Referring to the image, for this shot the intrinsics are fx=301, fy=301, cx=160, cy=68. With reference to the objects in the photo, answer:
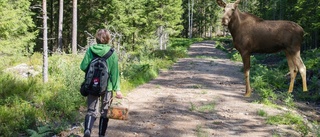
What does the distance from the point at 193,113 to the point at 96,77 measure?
3.78 metres

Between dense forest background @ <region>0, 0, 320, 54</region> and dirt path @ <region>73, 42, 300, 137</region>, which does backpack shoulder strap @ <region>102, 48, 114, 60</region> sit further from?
dense forest background @ <region>0, 0, 320, 54</region>

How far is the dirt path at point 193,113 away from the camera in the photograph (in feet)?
22.0

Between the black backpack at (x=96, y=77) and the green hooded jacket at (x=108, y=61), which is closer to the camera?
the black backpack at (x=96, y=77)

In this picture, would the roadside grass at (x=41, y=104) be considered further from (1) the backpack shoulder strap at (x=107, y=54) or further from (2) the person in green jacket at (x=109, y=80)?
(1) the backpack shoulder strap at (x=107, y=54)

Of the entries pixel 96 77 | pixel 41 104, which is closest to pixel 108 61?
pixel 96 77

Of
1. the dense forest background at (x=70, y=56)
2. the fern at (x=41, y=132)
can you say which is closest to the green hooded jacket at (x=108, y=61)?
the fern at (x=41, y=132)

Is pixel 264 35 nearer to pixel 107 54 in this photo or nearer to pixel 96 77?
pixel 107 54

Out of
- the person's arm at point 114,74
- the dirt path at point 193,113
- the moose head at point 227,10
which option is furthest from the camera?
the moose head at point 227,10

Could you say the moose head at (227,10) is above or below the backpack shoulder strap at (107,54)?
above

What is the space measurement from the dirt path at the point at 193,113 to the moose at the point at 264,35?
1415 mm

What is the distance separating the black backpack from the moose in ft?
12.1

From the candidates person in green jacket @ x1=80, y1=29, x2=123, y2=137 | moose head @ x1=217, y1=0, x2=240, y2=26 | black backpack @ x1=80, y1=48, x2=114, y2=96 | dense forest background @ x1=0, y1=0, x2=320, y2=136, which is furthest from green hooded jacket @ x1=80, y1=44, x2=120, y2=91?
moose head @ x1=217, y1=0, x2=240, y2=26

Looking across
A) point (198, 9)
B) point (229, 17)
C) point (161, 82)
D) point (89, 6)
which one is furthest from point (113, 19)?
point (198, 9)

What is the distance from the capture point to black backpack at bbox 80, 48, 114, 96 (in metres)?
5.11
